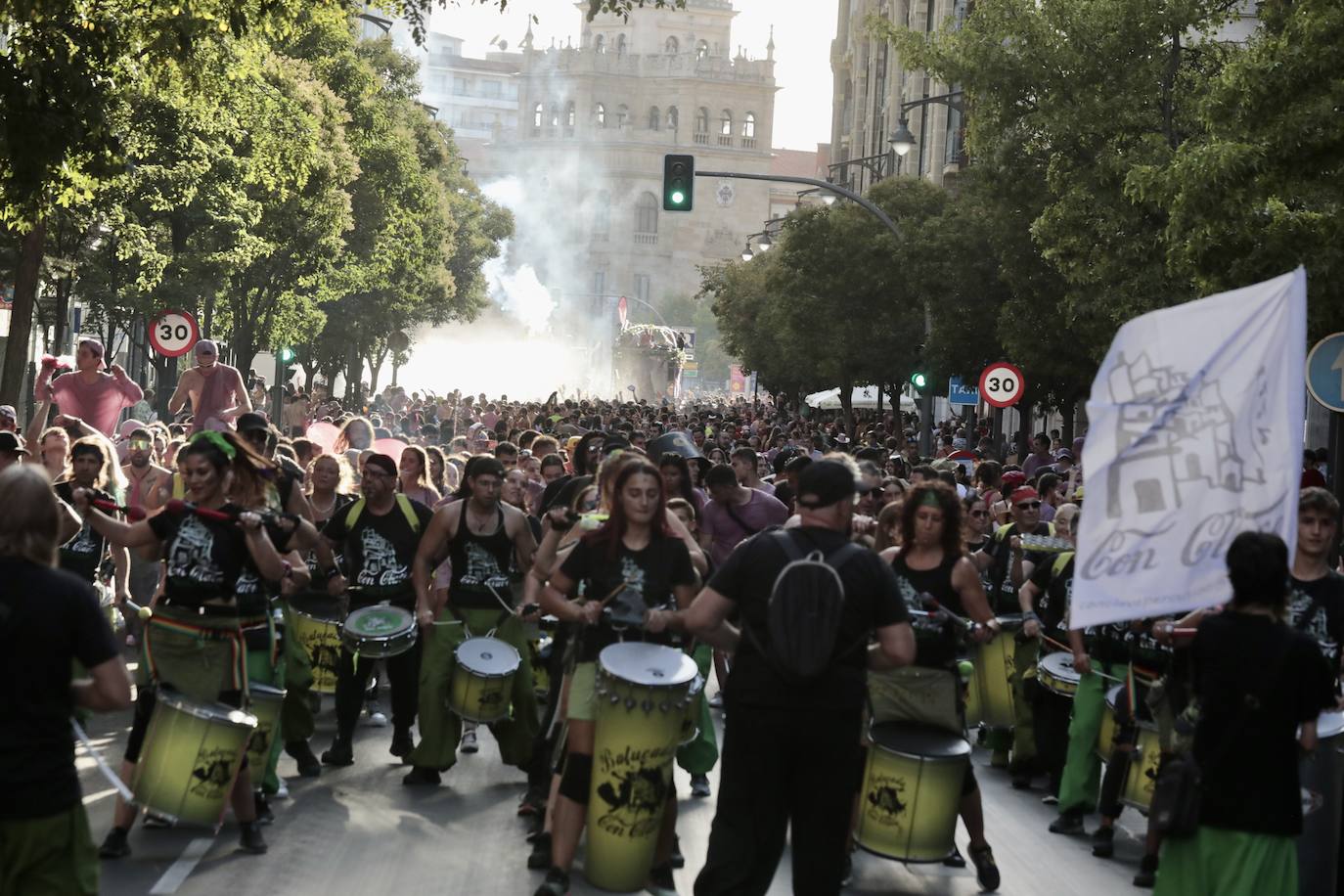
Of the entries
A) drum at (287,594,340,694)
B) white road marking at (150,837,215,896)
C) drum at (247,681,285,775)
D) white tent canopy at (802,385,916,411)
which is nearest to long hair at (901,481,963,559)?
drum at (247,681,285,775)

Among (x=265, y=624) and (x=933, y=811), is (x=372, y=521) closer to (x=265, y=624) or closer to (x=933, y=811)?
(x=265, y=624)

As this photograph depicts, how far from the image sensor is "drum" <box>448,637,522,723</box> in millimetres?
10758

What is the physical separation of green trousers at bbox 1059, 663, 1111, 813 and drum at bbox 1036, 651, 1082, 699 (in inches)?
13.9

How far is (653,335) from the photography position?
371 ft

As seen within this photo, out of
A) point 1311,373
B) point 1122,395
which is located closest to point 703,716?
point 1122,395

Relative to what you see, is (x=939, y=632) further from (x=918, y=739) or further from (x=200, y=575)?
(x=200, y=575)

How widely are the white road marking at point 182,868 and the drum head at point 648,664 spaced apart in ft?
6.20

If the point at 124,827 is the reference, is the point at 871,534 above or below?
above

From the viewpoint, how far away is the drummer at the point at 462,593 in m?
10.9

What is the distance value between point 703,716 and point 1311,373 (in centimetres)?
692

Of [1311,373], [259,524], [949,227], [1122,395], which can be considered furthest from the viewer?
[949,227]

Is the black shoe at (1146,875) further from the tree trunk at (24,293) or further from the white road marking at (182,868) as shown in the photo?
the tree trunk at (24,293)

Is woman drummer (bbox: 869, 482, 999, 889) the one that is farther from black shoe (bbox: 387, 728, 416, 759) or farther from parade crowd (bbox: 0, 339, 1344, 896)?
black shoe (bbox: 387, 728, 416, 759)

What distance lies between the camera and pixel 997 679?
12273 mm
